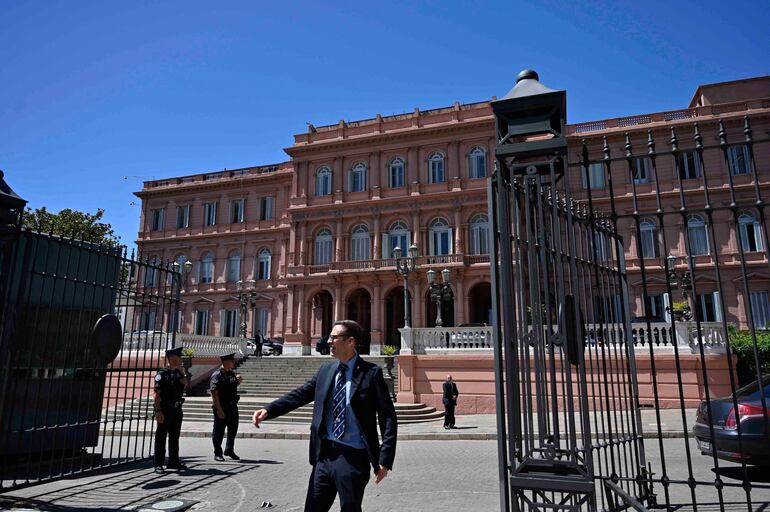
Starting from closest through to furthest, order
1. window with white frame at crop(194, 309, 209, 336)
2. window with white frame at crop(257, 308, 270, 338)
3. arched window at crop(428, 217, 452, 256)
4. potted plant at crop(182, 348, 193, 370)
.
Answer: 1. potted plant at crop(182, 348, 193, 370)
2. arched window at crop(428, 217, 452, 256)
3. window with white frame at crop(257, 308, 270, 338)
4. window with white frame at crop(194, 309, 209, 336)

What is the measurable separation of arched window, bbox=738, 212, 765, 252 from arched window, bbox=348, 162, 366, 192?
65.5 ft

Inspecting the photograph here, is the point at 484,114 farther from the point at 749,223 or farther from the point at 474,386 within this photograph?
the point at 474,386

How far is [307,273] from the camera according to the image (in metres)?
Result: 32.2

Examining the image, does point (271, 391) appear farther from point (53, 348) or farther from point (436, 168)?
point (436, 168)

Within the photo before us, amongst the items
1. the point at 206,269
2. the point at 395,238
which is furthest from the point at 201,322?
the point at 395,238

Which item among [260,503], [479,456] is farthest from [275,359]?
[260,503]

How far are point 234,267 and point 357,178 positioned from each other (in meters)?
10.9

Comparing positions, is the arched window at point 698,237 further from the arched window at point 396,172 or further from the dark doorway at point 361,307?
the dark doorway at point 361,307

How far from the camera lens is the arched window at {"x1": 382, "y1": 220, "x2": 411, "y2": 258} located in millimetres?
31031

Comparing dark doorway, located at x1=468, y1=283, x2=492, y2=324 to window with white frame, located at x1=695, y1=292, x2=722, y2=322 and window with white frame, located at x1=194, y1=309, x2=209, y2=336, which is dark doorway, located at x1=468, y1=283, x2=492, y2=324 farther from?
window with white frame, located at x1=194, y1=309, x2=209, y2=336

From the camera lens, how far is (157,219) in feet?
129

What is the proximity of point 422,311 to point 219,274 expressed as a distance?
15.3 m

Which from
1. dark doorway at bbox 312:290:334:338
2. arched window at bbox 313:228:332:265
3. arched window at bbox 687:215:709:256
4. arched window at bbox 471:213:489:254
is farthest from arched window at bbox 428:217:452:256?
arched window at bbox 687:215:709:256

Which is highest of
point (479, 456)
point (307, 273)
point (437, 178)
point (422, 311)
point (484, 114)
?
point (484, 114)
